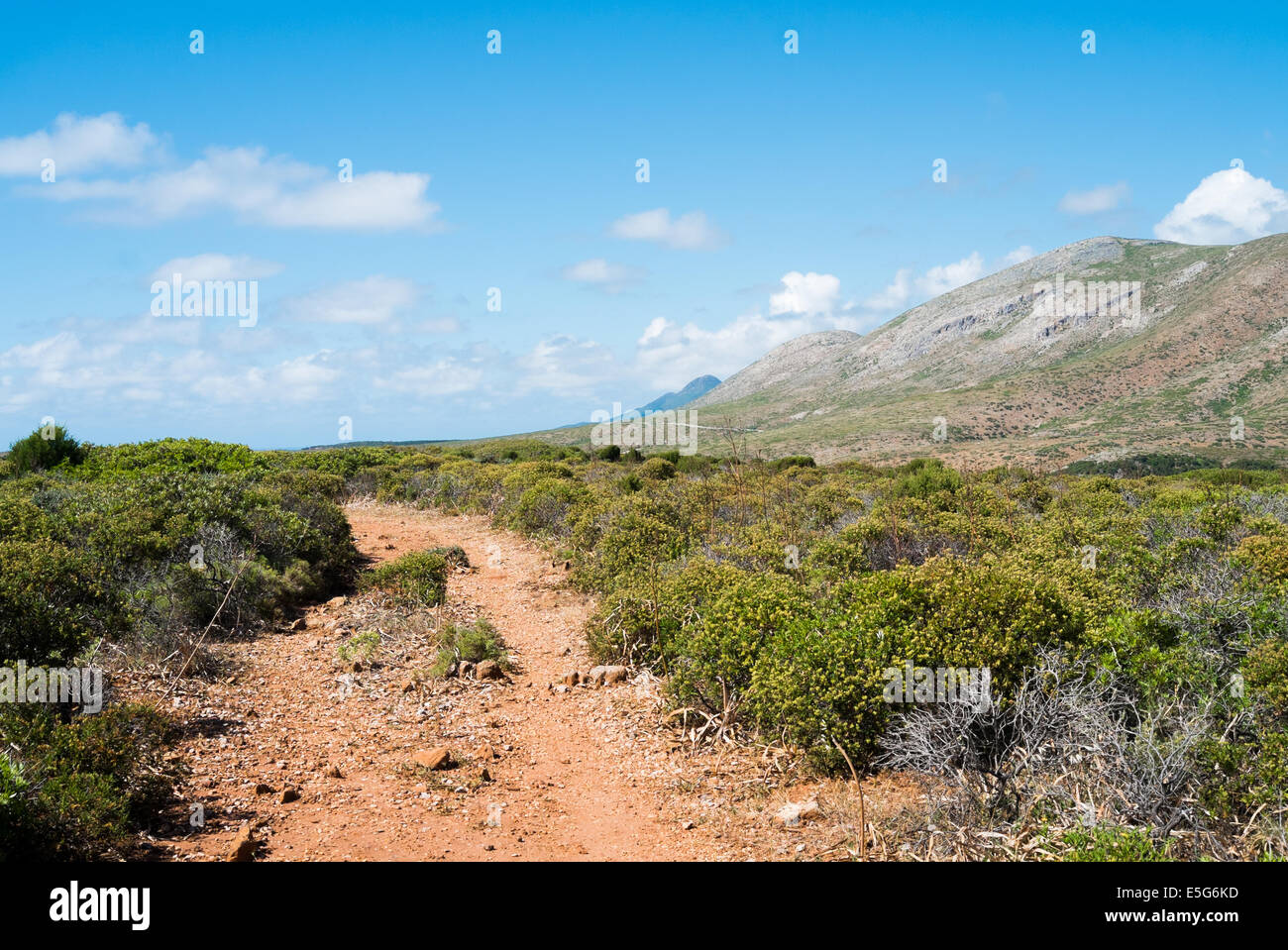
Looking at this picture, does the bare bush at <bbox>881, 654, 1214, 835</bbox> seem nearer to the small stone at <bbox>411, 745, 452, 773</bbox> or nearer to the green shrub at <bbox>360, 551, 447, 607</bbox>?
the small stone at <bbox>411, 745, 452, 773</bbox>

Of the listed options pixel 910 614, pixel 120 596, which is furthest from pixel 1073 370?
pixel 120 596

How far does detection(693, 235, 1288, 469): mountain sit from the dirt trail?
37.9ft

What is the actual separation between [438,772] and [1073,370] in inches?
3324

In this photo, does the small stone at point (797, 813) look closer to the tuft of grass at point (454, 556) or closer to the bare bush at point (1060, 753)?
the bare bush at point (1060, 753)

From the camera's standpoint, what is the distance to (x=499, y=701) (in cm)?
Answer: 800

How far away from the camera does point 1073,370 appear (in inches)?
2950

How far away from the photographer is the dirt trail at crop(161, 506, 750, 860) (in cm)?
516

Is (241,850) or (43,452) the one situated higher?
(43,452)

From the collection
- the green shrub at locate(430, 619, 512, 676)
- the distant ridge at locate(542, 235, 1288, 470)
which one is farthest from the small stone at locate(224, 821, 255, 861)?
the distant ridge at locate(542, 235, 1288, 470)

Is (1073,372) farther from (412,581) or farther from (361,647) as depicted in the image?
(361,647)

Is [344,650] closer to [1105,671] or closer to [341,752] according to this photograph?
[341,752]
